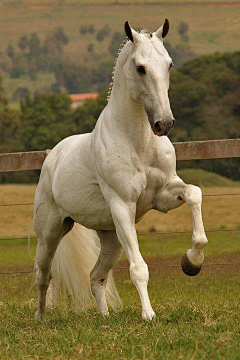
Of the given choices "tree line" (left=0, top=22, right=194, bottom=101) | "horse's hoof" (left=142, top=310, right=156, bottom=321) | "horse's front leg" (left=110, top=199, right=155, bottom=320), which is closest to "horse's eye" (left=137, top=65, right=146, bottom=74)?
"horse's front leg" (left=110, top=199, right=155, bottom=320)

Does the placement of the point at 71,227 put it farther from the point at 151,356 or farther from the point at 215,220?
the point at 215,220

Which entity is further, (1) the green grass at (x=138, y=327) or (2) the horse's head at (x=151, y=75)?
(2) the horse's head at (x=151, y=75)

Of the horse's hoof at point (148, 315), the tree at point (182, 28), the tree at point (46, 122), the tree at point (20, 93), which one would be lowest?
the tree at point (20, 93)

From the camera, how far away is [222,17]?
116 metres

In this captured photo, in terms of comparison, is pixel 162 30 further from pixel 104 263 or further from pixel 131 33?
pixel 104 263

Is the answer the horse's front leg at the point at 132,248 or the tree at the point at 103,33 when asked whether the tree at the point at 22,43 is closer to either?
the tree at the point at 103,33

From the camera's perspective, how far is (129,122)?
18.3 feet

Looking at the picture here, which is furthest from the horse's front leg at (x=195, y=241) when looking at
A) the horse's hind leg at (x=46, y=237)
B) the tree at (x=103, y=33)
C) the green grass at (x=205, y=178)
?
the tree at (x=103, y=33)

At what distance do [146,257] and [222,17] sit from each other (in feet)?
360

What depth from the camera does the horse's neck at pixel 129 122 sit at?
5.52 m

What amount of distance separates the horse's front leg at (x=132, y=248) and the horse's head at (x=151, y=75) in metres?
0.69

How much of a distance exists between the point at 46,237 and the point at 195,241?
2007 mm

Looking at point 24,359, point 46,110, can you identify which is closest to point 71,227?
point 24,359

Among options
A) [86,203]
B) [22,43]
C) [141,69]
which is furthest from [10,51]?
[141,69]
